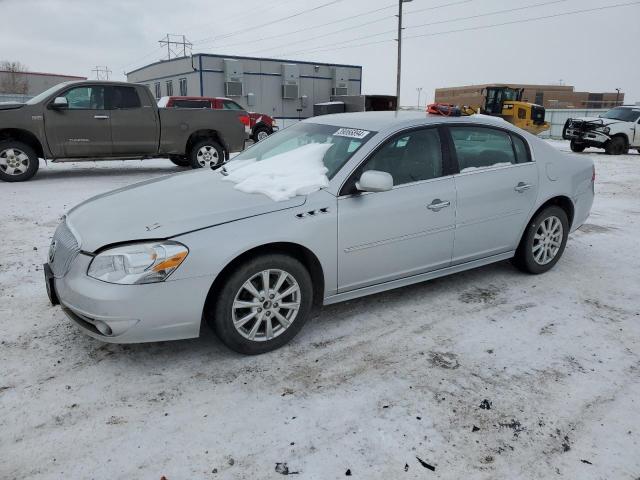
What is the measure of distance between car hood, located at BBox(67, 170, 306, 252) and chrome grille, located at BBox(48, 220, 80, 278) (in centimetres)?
5

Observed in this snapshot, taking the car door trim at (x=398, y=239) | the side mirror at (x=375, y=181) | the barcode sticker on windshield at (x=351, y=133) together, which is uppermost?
the barcode sticker on windshield at (x=351, y=133)

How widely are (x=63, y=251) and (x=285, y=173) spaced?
159 cm

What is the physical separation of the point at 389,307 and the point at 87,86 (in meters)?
8.04

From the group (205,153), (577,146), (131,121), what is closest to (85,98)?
(131,121)

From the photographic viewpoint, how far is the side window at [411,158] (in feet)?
12.1

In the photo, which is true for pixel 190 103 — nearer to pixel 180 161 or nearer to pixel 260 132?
pixel 260 132

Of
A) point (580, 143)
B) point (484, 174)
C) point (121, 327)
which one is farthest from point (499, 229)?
point (580, 143)

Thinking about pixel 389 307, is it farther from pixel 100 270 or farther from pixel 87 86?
pixel 87 86

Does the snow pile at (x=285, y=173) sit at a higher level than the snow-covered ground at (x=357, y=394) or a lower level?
higher

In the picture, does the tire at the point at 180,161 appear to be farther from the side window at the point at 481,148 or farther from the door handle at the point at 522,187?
the door handle at the point at 522,187

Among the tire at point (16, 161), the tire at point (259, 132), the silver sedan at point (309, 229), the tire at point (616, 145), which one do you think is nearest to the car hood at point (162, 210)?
the silver sedan at point (309, 229)

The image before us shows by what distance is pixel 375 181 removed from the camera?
132 inches

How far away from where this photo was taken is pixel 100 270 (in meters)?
2.88

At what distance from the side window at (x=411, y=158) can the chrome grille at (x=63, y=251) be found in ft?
6.46
